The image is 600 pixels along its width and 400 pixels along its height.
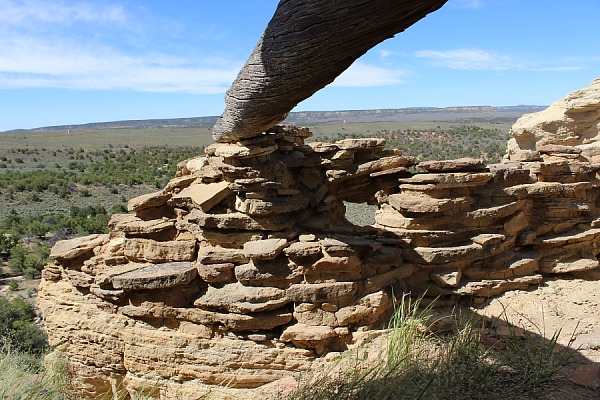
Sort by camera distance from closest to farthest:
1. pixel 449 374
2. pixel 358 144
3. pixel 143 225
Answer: pixel 449 374 < pixel 143 225 < pixel 358 144

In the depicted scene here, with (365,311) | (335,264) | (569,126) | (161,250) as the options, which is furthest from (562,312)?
(161,250)

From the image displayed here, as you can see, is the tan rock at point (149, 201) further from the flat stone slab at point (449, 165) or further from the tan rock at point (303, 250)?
the flat stone slab at point (449, 165)

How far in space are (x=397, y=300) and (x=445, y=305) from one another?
2.84ft

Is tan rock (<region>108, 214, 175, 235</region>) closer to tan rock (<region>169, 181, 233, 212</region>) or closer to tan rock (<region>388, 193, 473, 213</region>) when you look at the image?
tan rock (<region>169, 181, 233, 212</region>)

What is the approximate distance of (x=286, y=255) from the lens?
Result: 657 centimetres

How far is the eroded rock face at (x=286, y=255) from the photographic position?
6.46m

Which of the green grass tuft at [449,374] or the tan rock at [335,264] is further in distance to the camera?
the tan rock at [335,264]

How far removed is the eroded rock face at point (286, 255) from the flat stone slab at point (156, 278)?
0.06 feet

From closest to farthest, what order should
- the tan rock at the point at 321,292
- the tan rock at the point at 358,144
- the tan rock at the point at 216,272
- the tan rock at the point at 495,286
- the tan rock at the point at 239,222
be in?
the tan rock at the point at 321,292, the tan rock at the point at 216,272, the tan rock at the point at 239,222, the tan rock at the point at 495,286, the tan rock at the point at 358,144

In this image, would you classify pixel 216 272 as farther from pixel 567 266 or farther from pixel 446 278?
pixel 567 266

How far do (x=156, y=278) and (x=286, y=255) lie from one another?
1780 mm

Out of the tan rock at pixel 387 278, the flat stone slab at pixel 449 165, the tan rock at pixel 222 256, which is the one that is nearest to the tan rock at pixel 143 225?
the tan rock at pixel 222 256

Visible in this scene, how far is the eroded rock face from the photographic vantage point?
6.46 metres

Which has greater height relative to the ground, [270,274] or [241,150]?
[241,150]
